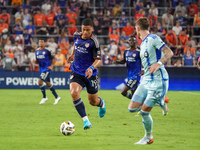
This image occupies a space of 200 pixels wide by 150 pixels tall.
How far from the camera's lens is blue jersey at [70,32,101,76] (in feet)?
28.8

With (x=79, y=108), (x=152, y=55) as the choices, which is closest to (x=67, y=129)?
(x=79, y=108)

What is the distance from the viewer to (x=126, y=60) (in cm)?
1238

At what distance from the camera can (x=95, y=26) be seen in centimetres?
2455

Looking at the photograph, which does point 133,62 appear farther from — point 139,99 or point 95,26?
point 95,26

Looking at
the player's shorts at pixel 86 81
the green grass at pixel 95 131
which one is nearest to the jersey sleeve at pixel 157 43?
the green grass at pixel 95 131

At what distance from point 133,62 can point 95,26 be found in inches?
499

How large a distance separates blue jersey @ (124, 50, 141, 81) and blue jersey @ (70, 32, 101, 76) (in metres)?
3.52

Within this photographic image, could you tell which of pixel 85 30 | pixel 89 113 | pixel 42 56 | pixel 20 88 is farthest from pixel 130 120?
pixel 20 88

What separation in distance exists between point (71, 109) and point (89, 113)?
128 centimetres

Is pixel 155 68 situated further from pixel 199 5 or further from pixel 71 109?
pixel 199 5

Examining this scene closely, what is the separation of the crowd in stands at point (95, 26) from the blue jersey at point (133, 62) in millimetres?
10276

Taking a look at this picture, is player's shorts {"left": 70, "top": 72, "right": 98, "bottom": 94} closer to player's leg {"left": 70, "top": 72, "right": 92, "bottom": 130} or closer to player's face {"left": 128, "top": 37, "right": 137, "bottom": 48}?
player's leg {"left": 70, "top": 72, "right": 92, "bottom": 130}

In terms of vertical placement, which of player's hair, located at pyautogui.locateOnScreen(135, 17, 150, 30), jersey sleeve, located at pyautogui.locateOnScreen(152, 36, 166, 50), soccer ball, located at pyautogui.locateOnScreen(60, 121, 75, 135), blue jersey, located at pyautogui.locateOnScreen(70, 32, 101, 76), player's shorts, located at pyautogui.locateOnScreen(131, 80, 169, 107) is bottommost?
soccer ball, located at pyautogui.locateOnScreen(60, 121, 75, 135)

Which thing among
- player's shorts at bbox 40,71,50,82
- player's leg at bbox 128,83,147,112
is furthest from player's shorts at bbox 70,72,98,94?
player's shorts at bbox 40,71,50,82
